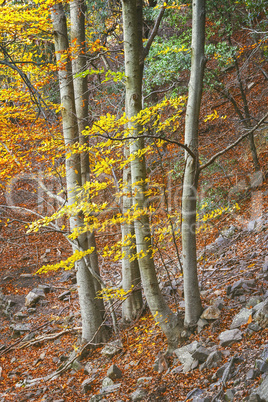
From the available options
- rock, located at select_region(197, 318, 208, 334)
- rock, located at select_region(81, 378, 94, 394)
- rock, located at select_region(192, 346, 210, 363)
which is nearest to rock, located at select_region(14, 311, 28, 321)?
rock, located at select_region(81, 378, 94, 394)

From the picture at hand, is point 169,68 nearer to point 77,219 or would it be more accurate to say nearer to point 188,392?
point 77,219

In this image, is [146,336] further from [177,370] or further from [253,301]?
[253,301]

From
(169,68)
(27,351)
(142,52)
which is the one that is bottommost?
(27,351)

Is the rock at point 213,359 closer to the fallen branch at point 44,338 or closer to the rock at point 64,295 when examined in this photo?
the fallen branch at point 44,338

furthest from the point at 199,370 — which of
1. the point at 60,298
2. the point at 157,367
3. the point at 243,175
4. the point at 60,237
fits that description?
the point at 60,237

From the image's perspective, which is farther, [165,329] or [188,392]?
[165,329]

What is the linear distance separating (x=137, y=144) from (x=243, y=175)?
799 centimetres

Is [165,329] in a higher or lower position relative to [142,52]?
lower

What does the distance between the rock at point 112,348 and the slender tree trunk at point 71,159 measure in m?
0.41

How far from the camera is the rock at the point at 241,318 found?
479 cm

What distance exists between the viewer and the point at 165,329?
540 centimetres

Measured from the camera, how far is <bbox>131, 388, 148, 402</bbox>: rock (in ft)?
14.7

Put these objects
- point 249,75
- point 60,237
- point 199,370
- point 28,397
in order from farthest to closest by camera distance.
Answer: point 60,237 → point 249,75 → point 28,397 → point 199,370

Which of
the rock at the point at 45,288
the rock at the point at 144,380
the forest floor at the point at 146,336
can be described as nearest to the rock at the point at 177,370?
the forest floor at the point at 146,336
